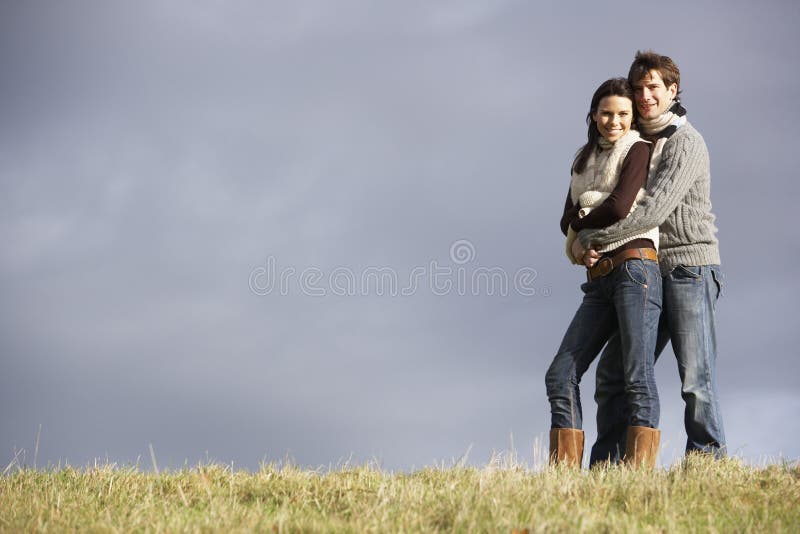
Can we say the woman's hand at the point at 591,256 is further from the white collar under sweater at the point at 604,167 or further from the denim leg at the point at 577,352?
the white collar under sweater at the point at 604,167

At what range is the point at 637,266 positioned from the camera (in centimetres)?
608

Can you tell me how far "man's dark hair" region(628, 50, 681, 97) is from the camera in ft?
21.3

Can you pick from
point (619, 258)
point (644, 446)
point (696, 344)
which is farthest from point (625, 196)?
point (644, 446)

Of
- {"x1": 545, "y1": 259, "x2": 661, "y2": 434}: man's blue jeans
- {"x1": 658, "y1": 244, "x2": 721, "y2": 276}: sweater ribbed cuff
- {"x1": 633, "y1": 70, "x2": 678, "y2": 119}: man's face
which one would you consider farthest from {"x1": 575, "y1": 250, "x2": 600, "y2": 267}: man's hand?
{"x1": 633, "y1": 70, "x2": 678, "y2": 119}: man's face

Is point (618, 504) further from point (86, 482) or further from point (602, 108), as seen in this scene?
point (86, 482)

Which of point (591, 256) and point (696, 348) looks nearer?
point (591, 256)

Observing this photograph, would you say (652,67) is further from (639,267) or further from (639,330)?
(639,330)

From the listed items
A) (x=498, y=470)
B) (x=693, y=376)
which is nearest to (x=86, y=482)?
(x=498, y=470)

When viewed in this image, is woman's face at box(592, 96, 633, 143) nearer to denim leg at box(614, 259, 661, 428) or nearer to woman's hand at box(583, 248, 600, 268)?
woman's hand at box(583, 248, 600, 268)

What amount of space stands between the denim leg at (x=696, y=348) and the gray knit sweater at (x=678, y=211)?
0.43ft

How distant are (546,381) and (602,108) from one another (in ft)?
6.78

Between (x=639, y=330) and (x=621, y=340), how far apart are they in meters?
0.18

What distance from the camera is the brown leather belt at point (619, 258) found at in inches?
240

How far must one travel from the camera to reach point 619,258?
6160 millimetres
